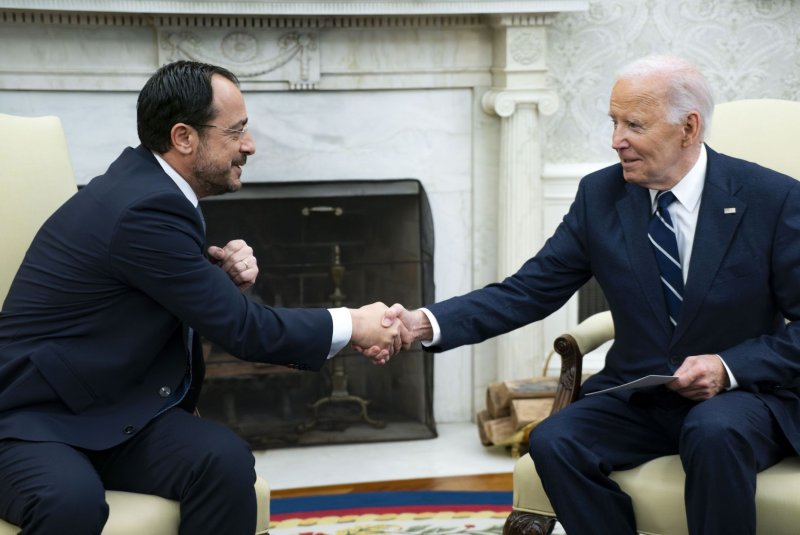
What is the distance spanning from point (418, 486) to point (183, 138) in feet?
5.78

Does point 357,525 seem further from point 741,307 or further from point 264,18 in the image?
point 264,18

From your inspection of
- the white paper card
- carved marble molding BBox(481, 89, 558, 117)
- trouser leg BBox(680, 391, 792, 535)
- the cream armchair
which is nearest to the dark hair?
the cream armchair

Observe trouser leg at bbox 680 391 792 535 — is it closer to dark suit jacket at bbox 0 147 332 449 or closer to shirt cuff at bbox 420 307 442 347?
shirt cuff at bbox 420 307 442 347

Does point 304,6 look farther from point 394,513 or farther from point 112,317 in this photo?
point 112,317

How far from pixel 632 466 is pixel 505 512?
1.13m

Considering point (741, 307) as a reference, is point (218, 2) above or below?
above

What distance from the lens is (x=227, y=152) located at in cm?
249

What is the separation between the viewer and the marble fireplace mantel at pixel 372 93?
13.6 ft

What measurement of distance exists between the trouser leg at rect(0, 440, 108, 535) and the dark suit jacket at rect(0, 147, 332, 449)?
0.21ft

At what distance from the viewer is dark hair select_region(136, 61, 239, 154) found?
8.00 ft

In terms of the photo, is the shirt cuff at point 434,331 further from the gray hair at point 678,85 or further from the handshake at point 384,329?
the gray hair at point 678,85

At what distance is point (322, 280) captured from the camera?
14.2 feet

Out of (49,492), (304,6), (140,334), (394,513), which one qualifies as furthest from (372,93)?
(49,492)

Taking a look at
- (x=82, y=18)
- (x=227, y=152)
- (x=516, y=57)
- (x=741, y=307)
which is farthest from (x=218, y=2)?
(x=741, y=307)
